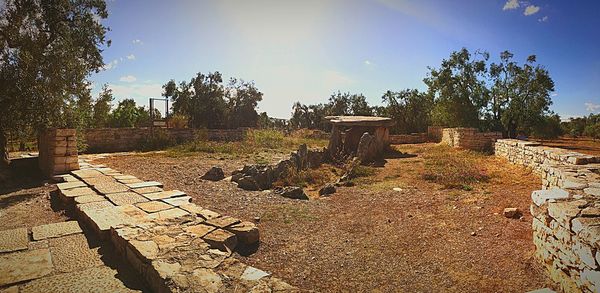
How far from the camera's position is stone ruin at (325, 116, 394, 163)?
12.2m

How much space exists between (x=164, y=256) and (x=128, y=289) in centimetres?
44

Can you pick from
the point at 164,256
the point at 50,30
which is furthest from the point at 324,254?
the point at 50,30

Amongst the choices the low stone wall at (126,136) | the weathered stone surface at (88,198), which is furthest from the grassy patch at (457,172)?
the low stone wall at (126,136)

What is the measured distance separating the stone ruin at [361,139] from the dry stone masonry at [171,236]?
7661mm

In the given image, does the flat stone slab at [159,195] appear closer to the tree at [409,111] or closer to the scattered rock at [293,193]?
the scattered rock at [293,193]

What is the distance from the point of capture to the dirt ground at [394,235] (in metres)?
3.51

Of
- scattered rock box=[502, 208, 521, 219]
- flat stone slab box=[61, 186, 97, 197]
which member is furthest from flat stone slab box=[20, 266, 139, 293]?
scattered rock box=[502, 208, 521, 219]

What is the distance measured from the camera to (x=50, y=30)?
9.81 meters

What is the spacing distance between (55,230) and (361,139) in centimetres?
980

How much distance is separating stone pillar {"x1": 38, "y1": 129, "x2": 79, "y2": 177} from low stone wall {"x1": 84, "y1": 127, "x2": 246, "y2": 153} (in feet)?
18.8

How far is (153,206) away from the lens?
5281 millimetres

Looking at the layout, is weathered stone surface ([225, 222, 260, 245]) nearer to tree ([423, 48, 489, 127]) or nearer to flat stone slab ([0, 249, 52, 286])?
flat stone slab ([0, 249, 52, 286])

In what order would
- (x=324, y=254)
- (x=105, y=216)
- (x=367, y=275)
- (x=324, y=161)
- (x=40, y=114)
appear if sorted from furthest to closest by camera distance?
(x=324, y=161) < (x=40, y=114) < (x=105, y=216) < (x=324, y=254) < (x=367, y=275)

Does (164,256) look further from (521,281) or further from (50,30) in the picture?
(50,30)
